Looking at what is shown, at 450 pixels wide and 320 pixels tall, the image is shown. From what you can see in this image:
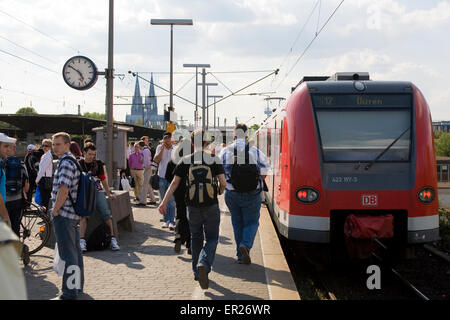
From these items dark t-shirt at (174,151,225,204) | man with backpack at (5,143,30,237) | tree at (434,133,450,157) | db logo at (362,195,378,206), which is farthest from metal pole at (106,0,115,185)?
tree at (434,133,450,157)

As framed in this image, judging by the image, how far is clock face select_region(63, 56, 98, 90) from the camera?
1229 cm

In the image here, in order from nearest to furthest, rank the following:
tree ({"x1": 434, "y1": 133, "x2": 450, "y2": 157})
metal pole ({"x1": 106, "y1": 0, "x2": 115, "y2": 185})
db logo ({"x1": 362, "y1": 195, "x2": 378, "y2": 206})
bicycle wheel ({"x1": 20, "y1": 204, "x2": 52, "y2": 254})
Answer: db logo ({"x1": 362, "y1": 195, "x2": 378, "y2": 206}) → bicycle wheel ({"x1": 20, "y1": 204, "x2": 52, "y2": 254}) → metal pole ({"x1": 106, "y1": 0, "x2": 115, "y2": 185}) → tree ({"x1": 434, "y1": 133, "x2": 450, "y2": 157})

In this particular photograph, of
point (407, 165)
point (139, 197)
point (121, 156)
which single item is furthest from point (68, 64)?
point (407, 165)

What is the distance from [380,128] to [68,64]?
8.11 m

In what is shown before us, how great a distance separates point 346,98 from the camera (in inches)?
277

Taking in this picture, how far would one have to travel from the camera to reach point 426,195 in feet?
22.0

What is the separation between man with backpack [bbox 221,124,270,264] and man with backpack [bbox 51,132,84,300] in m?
2.35

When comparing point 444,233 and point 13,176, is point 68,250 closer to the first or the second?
point 13,176

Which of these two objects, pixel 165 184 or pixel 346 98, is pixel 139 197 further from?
pixel 346 98

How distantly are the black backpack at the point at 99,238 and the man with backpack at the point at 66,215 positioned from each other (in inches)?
97.9

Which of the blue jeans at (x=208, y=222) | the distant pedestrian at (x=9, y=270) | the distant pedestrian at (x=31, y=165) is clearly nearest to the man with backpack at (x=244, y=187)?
the blue jeans at (x=208, y=222)

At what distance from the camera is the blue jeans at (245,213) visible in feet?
22.9

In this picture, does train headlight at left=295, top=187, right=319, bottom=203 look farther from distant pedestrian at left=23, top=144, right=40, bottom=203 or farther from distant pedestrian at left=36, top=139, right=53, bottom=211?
distant pedestrian at left=23, top=144, right=40, bottom=203

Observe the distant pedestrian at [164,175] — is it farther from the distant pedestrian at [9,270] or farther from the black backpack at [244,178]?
the distant pedestrian at [9,270]
